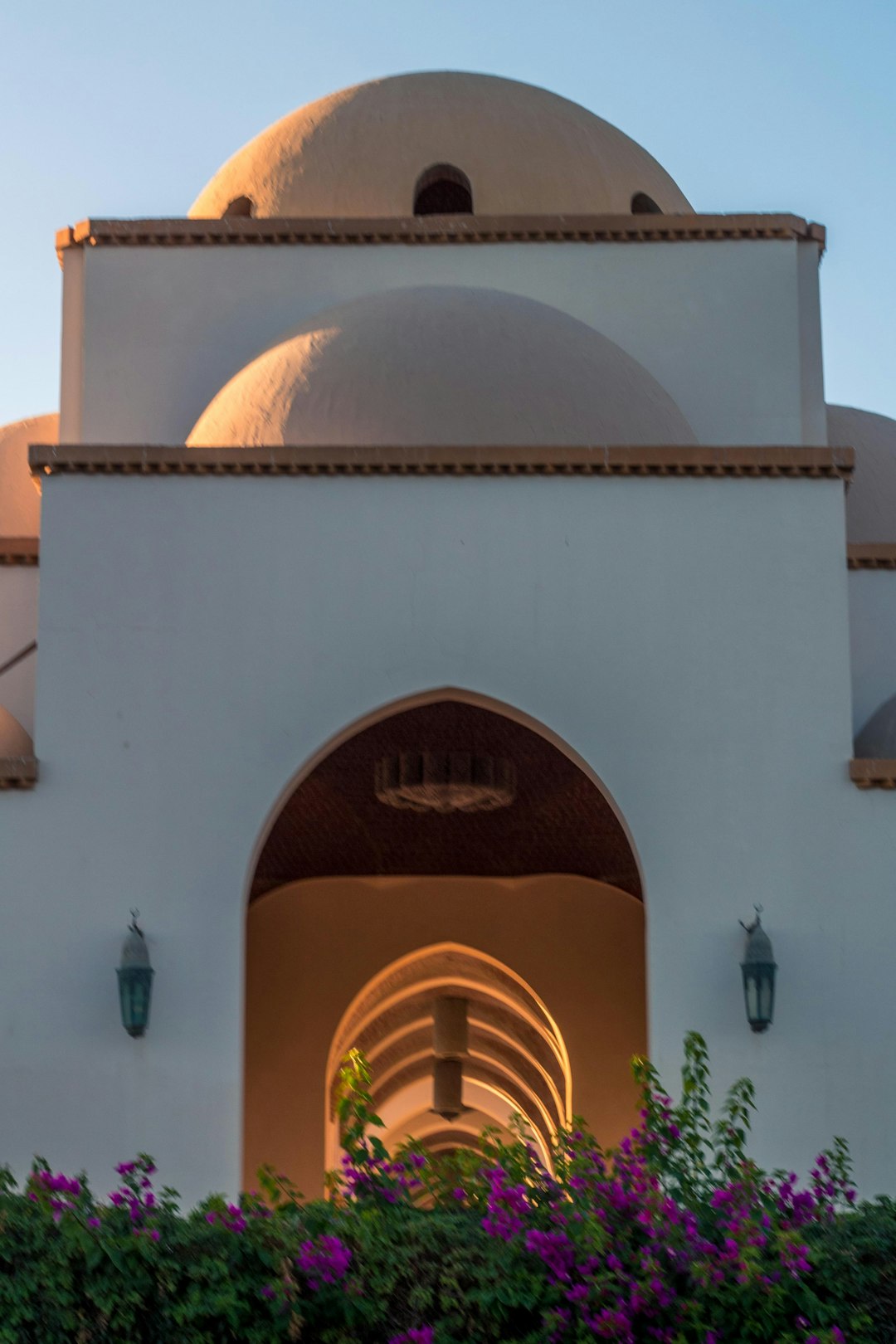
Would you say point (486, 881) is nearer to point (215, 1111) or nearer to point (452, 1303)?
point (215, 1111)

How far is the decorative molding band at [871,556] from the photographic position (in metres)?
11.4

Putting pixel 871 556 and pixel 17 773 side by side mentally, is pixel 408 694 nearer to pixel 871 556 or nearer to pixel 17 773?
pixel 17 773

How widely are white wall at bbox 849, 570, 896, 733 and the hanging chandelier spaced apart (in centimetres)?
222

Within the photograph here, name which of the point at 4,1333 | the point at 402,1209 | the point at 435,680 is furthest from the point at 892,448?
the point at 4,1333

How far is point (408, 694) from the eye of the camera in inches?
377

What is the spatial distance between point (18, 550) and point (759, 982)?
5464mm

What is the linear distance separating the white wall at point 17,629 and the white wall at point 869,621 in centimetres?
506

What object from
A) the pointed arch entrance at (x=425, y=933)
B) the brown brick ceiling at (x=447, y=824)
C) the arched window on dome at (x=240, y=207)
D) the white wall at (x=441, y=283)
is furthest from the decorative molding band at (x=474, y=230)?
the pointed arch entrance at (x=425, y=933)

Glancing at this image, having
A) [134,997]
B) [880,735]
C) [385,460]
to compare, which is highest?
[385,460]

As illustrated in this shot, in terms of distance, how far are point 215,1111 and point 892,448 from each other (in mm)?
7808

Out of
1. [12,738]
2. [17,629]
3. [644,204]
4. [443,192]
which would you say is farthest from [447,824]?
[644,204]

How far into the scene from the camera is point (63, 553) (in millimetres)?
9641

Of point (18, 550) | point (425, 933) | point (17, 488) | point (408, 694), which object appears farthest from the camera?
point (425, 933)

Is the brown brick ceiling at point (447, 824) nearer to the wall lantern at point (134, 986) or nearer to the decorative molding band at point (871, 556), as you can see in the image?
the decorative molding band at point (871, 556)
